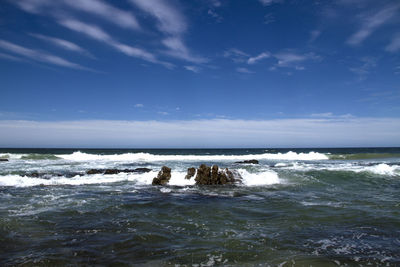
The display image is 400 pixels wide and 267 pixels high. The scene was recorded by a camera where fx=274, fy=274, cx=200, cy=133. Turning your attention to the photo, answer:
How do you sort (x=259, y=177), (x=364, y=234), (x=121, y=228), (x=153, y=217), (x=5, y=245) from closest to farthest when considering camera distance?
(x=5, y=245), (x=364, y=234), (x=121, y=228), (x=153, y=217), (x=259, y=177)

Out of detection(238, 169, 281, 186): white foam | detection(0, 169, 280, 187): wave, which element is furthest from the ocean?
→ detection(238, 169, 281, 186): white foam

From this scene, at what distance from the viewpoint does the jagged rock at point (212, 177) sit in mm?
13859

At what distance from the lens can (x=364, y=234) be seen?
5.93 meters

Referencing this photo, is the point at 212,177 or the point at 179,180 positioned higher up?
the point at 212,177

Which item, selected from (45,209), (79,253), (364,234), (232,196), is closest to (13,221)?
(45,209)

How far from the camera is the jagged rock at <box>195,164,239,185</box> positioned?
1386 cm

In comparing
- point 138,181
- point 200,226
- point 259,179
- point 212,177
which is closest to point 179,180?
point 212,177

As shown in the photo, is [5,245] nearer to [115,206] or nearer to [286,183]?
[115,206]

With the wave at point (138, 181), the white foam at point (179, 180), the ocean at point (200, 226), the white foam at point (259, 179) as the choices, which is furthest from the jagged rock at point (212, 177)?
the ocean at point (200, 226)

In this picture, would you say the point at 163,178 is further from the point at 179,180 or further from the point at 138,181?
the point at 138,181

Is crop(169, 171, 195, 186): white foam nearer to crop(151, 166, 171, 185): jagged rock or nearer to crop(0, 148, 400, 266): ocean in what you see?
crop(151, 166, 171, 185): jagged rock

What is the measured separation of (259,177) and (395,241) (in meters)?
9.61

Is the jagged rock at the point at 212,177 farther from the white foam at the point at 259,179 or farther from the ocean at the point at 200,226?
the ocean at the point at 200,226

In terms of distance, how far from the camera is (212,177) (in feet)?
45.9
